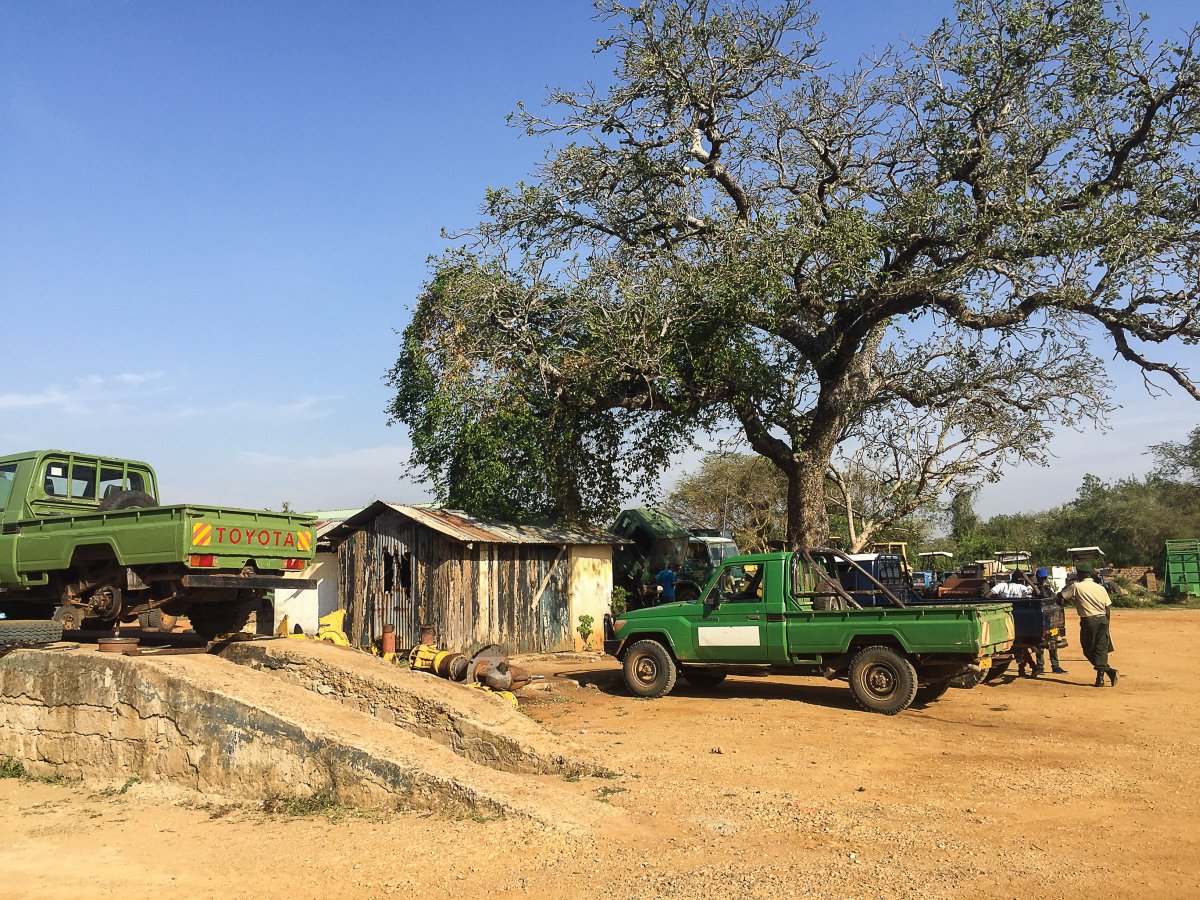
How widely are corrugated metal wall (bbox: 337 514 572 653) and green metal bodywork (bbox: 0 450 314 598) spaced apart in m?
6.70

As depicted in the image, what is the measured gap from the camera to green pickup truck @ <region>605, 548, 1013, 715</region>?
35.9ft

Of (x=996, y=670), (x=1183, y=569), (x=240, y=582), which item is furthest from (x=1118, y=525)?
(x=240, y=582)

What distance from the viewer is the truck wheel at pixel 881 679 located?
1105cm

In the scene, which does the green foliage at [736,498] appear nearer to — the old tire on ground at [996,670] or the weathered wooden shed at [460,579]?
the weathered wooden shed at [460,579]

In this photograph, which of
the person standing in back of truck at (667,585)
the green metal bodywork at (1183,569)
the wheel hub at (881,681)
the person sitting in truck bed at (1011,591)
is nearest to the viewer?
the wheel hub at (881,681)

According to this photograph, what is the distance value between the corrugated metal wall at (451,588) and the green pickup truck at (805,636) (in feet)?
15.1

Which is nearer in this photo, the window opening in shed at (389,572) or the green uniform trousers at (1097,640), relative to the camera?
the green uniform trousers at (1097,640)

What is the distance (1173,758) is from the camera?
28.3ft

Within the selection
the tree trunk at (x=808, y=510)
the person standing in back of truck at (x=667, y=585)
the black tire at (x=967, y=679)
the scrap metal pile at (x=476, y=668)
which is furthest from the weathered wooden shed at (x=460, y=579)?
the black tire at (x=967, y=679)

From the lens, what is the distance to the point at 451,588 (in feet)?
56.1

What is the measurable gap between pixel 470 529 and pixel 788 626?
7.75 metres

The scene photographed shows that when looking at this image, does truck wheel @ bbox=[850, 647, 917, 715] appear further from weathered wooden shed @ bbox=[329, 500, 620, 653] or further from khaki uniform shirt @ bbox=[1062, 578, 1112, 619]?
weathered wooden shed @ bbox=[329, 500, 620, 653]

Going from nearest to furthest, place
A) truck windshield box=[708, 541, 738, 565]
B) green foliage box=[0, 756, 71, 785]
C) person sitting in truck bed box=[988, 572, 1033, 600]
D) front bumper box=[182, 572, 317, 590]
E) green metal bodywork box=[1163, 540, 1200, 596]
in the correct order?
green foliage box=[0, 756, 71, 785] → front bumper box=[182, 572, 317, 590] → person sitting in truck bed box=[988, 572, 1033, 600] → truck windshield box=[708, 541, 738, 565] → green metal bodywork box=[1163, 540, 1200, 596]

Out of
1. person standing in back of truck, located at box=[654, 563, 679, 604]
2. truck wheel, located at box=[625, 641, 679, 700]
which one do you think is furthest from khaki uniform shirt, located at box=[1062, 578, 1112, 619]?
person standing in back of truck, located at box=[654, 563, 679, 604]
